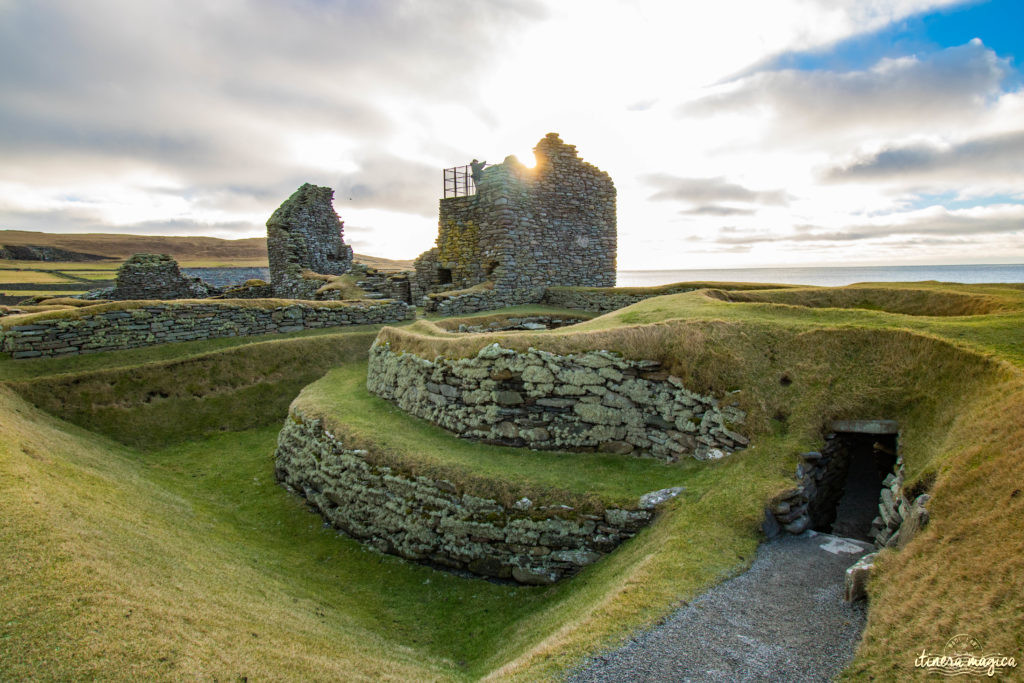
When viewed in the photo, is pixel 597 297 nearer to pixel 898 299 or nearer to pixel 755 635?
pixel 898 299

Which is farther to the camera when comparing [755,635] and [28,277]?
A: [28,277]

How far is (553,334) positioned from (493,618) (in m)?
6.50

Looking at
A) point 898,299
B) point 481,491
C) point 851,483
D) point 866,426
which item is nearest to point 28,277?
point 481,491

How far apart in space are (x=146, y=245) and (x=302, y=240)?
104 meters

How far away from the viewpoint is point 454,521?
10281 millimetres

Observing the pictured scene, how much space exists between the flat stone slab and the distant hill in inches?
3555

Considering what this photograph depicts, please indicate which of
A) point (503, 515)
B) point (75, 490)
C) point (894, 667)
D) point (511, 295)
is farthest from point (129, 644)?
point (511, 295)

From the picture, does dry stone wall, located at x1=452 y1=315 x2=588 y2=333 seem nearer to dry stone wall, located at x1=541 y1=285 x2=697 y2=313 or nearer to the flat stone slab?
dry stone wall, located at x1=541 y1=285 x2=697 y2=313

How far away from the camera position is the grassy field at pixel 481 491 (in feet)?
17.2

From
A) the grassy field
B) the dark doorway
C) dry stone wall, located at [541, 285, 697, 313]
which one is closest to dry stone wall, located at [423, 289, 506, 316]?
dry stone wall, located at [541, 285, 697, 313]

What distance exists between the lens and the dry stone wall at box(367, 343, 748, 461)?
416 inches

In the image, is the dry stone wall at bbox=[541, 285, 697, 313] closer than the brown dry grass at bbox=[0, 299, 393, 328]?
No

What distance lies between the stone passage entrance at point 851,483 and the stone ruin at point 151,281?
33718 millimetres

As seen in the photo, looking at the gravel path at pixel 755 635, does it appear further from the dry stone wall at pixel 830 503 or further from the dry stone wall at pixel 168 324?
the dry stone wall at pixel 168 324
